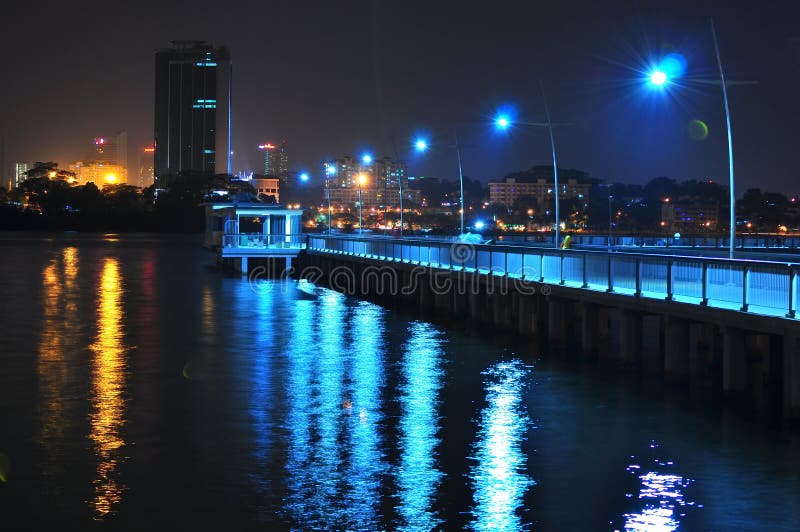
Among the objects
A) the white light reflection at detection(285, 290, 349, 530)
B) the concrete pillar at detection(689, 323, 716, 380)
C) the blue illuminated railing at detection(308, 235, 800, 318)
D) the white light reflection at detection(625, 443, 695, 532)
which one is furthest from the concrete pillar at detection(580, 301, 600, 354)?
the white light reflection at detection(625, 443, 695, 532)

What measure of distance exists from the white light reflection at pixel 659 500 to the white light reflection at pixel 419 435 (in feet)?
9.01

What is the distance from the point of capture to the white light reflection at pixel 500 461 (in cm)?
1539

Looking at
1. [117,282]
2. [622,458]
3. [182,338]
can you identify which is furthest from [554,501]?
[117,282]

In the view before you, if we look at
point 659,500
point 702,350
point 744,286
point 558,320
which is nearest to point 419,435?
point 659,500

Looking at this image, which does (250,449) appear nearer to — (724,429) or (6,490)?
(6,490)

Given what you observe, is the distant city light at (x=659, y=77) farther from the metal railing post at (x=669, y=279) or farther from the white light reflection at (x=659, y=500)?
the white light reflection at (x=659, y=500)

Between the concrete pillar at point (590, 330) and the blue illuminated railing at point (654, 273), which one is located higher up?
the blue illuminated railing at point (654, 273)

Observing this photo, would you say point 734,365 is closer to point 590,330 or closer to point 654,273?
point 654,273

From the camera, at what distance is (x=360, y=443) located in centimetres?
2005

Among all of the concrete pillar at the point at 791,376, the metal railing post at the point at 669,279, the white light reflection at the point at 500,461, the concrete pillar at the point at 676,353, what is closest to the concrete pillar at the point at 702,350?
the concrete pillar at the point at 676,353

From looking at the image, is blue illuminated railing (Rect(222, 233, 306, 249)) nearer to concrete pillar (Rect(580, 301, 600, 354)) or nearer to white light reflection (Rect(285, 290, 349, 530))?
white light reflection (Rect(285, 290, 349, 530))

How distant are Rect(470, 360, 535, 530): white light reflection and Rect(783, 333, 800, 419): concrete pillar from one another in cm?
493

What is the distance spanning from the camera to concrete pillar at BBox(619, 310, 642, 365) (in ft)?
94.3

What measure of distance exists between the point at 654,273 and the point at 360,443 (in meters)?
10.3
